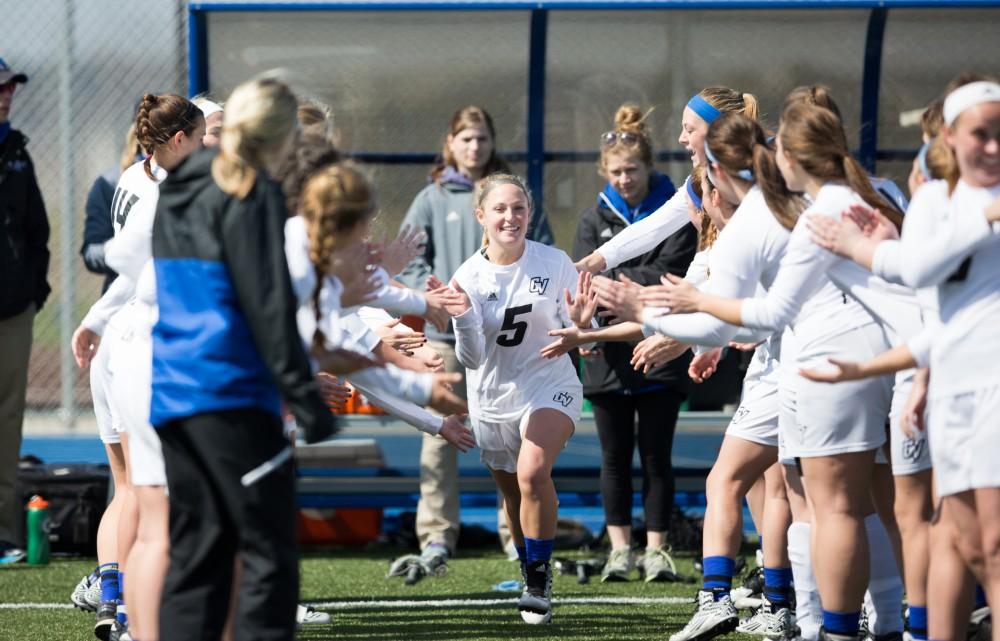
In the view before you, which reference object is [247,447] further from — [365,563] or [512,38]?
[512,38]

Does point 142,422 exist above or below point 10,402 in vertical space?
above

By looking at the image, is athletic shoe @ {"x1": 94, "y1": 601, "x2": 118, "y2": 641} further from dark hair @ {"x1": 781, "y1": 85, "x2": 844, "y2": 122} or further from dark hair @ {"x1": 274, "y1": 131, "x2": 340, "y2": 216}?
dark hair @ {"x1": 781, "y1": 85, "x2": 844, "y2": 122}

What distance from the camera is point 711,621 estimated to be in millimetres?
5344

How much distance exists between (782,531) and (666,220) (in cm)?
149

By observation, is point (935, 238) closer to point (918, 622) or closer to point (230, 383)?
point (918, 622)

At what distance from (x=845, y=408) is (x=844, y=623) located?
2.25 feet

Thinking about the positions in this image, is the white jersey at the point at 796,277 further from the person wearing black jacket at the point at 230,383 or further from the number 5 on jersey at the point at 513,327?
the number 5 on jersey at the point at 513,327

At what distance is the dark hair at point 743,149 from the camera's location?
178 inches

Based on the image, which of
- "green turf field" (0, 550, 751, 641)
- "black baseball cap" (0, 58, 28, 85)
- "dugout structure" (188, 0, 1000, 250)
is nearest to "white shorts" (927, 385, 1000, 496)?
"green turf field" (0, 550, 751, 641)

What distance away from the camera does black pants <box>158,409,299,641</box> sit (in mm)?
3564

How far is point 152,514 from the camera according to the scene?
4129 millimetres

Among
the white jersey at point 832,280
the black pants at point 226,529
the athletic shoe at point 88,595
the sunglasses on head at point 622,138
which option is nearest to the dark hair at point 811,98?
the white jersey at point 832,280

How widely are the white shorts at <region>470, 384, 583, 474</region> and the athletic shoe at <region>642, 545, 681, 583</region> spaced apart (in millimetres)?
1203

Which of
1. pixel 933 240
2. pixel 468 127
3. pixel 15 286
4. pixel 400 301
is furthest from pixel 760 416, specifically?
pixel 15 286
